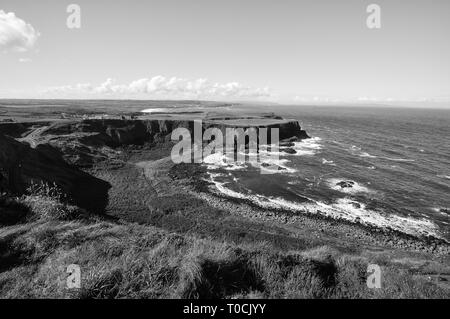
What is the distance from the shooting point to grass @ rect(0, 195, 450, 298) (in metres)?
6.92

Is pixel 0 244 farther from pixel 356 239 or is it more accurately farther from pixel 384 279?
pixel 356 239

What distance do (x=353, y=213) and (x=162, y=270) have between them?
105ft

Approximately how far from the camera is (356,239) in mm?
28438

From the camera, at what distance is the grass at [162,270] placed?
692 cm

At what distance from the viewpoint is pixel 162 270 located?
24.9 feet

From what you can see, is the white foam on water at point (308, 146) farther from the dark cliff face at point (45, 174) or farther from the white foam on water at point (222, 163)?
the dark cliff face at point (45, 174)

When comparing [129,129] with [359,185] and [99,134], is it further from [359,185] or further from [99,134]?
[359,185]

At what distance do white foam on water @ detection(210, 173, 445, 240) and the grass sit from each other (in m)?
24.8

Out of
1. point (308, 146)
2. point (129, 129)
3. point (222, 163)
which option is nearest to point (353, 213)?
point (222, 163)

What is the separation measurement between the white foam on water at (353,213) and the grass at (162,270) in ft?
81.5

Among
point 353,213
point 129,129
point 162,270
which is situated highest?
point 129,129

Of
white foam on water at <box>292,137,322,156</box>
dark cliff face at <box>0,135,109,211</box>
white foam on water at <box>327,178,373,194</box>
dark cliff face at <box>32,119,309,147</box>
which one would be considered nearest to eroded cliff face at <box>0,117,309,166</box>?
dark cliff face at <box>32,119,309,147</box>
